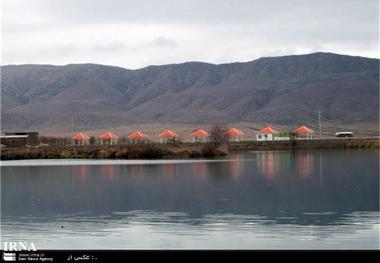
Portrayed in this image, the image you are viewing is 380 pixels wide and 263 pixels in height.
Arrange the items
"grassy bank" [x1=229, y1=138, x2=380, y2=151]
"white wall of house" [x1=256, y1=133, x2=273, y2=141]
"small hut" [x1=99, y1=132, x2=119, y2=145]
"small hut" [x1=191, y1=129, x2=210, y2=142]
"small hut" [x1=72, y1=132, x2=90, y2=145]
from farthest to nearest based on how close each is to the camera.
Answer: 1. "small hut" [x1=72, y1=132, x2=90, y2=145]
2. "small hut" [x1=99, y1=132, x2=119, y2=145]
3. "small hut" [x1=191, y1=129, x2=210, y2=142]
4. "white wall of house" [x1=256, y1=133, x2=273, y2=141]
5. "grassy bank" [x1=229, y1=138, x2=380, y2=151]

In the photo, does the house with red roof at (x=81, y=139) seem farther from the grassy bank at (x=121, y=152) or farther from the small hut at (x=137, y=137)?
the grassy bank at (x=121, y=152)

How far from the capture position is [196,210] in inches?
912

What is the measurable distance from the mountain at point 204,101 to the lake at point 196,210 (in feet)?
340

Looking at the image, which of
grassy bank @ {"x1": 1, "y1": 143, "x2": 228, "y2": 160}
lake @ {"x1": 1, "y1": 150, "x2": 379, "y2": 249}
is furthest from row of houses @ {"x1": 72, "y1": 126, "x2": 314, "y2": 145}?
lake @ {"x1": 1, "y1": 150, "x2": 379, "y2": 249}

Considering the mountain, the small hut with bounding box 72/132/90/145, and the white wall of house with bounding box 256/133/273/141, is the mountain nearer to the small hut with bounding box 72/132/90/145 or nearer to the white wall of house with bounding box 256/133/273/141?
the small hut with bounding box 72/132/90/145

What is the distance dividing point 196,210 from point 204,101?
487 ft

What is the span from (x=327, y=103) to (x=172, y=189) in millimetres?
134361

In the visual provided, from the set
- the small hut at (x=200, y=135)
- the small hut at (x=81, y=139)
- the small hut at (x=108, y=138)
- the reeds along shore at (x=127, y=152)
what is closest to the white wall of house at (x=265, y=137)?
the small hut at (x=200, y=135)

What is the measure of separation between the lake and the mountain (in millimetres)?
103707

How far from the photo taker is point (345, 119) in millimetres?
148875

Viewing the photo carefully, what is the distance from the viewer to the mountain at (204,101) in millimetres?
150375

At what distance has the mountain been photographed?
493 ft

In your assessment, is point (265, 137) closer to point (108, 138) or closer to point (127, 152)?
point (108, 138)
